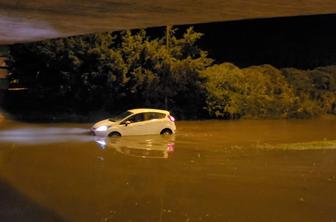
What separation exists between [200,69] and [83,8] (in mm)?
23732

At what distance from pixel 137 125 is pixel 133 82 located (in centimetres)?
1019

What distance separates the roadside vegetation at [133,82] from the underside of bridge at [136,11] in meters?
19.6

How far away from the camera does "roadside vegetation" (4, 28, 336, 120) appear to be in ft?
113

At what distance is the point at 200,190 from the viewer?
13.6 m

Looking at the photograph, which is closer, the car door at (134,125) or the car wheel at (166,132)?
the car door at (134,125)

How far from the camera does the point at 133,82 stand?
34969 millimetres

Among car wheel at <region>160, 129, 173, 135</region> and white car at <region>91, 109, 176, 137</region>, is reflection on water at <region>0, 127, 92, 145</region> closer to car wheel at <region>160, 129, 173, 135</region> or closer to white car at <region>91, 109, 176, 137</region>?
white car at <region>91, 109, 176, 137</region>

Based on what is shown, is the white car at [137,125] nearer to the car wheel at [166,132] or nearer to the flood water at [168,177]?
the car wheel at [166,132]

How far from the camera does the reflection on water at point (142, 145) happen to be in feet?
65.5

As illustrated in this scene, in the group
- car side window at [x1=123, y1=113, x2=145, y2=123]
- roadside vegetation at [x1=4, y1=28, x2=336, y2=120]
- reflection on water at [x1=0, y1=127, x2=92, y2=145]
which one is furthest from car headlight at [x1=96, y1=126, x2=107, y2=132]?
roadside vegetation at [x1=4, y1=28, x2=336, y2=120]

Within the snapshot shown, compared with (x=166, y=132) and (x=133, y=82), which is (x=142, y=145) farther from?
(x=133, y=82)

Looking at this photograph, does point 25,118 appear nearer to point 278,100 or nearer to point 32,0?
point 278,100

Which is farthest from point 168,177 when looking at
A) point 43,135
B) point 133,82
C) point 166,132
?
point 133,82

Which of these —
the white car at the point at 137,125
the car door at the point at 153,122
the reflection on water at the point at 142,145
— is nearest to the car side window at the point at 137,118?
the white car at the point at 137,125
